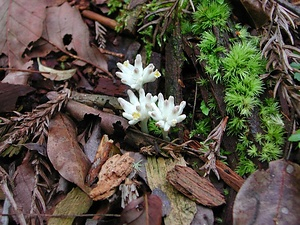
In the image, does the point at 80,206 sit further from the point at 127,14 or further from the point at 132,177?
the point at 127,14

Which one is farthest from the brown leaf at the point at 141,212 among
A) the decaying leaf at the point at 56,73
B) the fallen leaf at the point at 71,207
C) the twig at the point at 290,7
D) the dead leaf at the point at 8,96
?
the twig at the point at 290,7

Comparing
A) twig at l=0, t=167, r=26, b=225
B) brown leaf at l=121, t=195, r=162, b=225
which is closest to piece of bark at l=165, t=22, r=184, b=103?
brown leaf at l=121, t=195, r=162, b=225

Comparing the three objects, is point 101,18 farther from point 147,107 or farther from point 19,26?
point 147,107

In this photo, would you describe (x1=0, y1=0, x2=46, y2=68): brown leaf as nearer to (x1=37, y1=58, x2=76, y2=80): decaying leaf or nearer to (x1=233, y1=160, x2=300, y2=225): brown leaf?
(x1=37, y1=58, x2=76, y2=80): decaying leaf

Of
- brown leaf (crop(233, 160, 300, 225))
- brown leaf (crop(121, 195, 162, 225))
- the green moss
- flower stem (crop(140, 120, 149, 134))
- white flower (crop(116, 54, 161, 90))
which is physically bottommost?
brown leaf (crop(121, 195, 162, 225))

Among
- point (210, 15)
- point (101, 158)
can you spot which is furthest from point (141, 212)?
point (210, 15)

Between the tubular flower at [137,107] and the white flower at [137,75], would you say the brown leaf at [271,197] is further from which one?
the white flower at [137,75]
